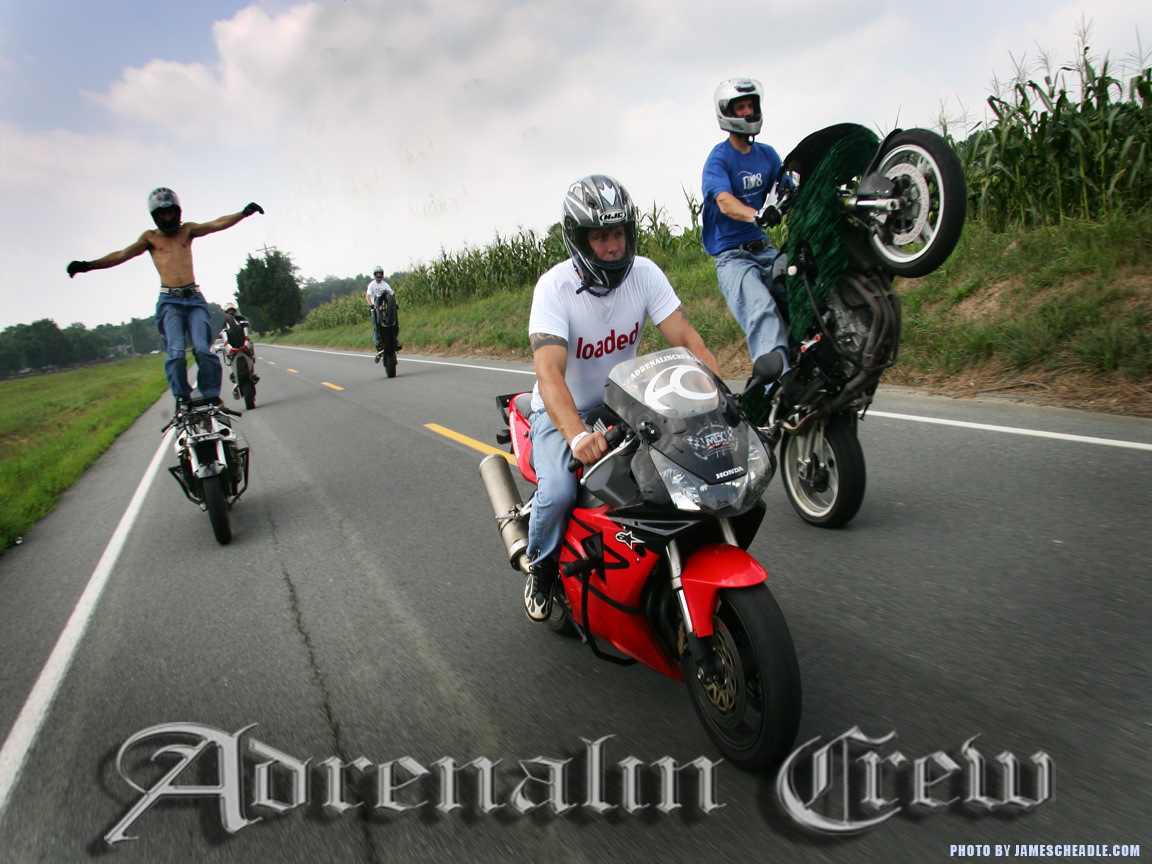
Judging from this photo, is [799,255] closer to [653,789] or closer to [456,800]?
[653,789]

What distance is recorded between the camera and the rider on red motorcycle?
2781 millimetres

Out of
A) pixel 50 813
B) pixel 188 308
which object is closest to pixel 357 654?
pixel 50 813

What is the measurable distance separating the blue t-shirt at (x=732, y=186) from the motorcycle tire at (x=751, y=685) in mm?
3256

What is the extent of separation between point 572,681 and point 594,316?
4.91 ft

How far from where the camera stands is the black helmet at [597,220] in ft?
9.04

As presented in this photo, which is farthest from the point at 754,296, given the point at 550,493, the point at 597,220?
the point at 550,493

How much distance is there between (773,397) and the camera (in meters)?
4.43

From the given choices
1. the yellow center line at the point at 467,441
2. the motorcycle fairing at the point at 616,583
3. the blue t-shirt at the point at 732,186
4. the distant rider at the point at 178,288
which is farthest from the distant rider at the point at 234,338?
the motorcycle fairing at the point at 616,583

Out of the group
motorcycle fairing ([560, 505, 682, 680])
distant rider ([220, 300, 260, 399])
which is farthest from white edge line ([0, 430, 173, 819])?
distant rider ([220, 300, 260, 399])

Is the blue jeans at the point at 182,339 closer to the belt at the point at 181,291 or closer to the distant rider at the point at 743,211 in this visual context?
the belt at the point at 181,291

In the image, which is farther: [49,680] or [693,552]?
[49,680]

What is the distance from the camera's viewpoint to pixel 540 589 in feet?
10.4

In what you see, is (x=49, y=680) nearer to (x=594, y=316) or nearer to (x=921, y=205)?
(x=594, y=316)

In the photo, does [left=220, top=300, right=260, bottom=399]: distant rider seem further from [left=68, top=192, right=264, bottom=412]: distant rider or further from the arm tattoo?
the arm tattoo
